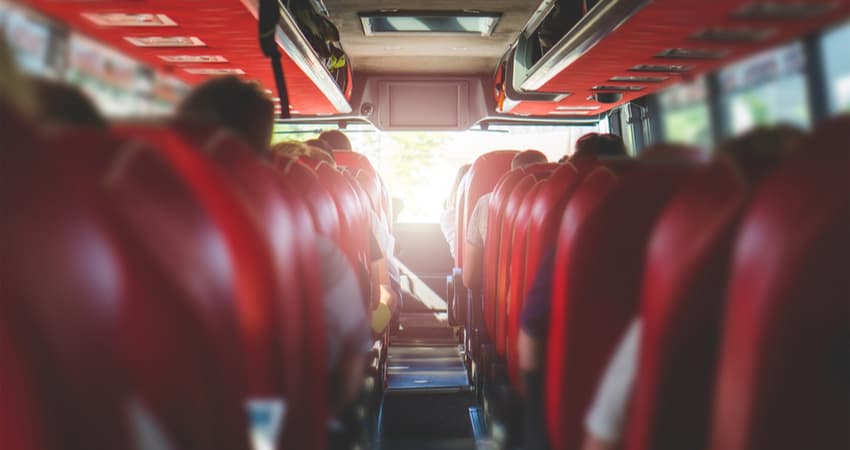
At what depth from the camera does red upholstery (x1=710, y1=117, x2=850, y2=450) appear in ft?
2.10

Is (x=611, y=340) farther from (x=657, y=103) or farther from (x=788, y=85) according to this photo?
(x=788, y=85)

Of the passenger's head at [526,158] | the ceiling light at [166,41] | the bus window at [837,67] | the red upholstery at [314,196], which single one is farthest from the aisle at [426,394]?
the bus window at [837,67]

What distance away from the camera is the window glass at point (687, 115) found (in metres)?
0.87

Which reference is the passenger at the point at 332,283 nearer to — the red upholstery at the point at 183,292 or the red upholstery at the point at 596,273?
the red upholstery at the point at 183,292

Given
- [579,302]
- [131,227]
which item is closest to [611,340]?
[579,302]

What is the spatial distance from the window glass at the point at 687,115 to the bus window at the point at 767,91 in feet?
0.09

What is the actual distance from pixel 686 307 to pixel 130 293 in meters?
0.70

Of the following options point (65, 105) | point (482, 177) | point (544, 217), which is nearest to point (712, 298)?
point (544, 217)

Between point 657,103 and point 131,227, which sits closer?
point 131,227

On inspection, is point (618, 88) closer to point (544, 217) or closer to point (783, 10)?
point (544, 217)

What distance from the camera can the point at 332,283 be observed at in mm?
1437

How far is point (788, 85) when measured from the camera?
799 millimetres

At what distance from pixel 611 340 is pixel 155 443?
848 mm

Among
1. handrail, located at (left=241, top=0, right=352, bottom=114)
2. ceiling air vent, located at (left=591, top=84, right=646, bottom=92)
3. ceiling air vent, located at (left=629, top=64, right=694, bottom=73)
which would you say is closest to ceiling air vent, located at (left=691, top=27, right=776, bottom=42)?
ceiling air vent, located at (left=629, top=64, right=694, bottom=73)
